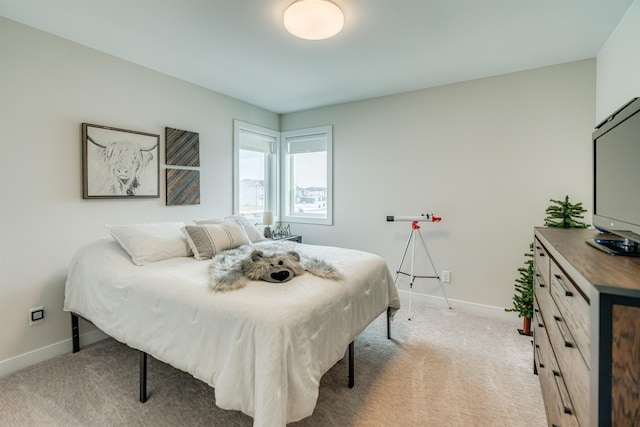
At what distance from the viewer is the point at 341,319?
179 cm

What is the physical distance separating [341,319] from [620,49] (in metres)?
2.80

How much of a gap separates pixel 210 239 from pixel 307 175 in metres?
2.30

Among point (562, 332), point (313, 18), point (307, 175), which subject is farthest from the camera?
point (307, 175)

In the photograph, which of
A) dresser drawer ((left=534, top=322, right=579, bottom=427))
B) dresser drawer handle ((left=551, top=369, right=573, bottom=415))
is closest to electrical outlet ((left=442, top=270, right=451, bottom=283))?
dresser drawer ((left=534, top=322, right=579, bottom=427))

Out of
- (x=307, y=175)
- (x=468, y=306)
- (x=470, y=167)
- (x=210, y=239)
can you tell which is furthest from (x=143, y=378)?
(x=470, y=167)

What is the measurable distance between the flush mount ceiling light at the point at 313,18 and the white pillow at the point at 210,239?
1.68 m

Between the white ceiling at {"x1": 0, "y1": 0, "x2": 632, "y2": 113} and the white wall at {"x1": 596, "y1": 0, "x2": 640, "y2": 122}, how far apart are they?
0.08m

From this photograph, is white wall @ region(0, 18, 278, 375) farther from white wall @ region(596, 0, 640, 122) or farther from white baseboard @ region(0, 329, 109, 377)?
white wall @ region(596, 0, 640, 122)

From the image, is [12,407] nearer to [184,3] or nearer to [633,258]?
[184,3]

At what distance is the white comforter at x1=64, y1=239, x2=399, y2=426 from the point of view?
1335mm

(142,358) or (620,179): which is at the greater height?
(620,179)

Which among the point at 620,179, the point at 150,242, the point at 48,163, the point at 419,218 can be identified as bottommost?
the point at 150,242

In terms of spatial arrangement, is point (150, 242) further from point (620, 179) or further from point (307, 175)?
point (620, 179)

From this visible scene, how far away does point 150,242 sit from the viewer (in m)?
2.35
